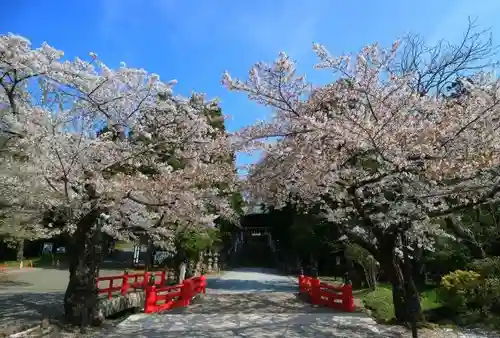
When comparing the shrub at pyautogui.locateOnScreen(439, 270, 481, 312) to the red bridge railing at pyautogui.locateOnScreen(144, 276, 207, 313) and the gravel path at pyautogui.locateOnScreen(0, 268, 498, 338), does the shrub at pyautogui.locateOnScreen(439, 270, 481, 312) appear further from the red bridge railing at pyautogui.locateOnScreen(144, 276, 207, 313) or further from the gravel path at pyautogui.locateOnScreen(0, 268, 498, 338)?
the red bridge railing at pyautogui.locateOnScreen(144, 276, 207, 313)

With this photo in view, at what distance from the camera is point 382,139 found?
6715 mm

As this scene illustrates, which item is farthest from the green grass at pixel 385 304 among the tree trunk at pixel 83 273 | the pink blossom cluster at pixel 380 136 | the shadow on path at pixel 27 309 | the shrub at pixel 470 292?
the shadow on path at pixel 27 309

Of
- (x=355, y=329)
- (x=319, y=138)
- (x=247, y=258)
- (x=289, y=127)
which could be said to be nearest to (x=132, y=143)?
(x=289, y=127)

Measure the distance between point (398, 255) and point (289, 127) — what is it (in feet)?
20.2

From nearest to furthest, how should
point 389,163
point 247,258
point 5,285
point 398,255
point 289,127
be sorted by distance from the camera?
point 389,163, point 289,127, point 398,255, point 5,285, point 247,258

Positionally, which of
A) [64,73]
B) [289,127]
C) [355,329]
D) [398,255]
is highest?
[64,73]

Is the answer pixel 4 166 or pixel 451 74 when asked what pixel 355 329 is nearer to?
pixel 4 166

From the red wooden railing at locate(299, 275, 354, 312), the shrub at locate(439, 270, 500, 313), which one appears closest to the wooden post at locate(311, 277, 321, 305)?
the red wooden railing at locate(299, 275, 354, 312)

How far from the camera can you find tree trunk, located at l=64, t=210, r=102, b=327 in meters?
9.05

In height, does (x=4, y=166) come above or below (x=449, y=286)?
above

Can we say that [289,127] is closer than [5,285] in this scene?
Yes

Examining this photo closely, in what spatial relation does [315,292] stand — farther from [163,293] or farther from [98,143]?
[98,143]

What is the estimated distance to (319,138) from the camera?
7383 millimetres

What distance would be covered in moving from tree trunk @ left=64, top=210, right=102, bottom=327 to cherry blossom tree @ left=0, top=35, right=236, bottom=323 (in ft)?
0.07
